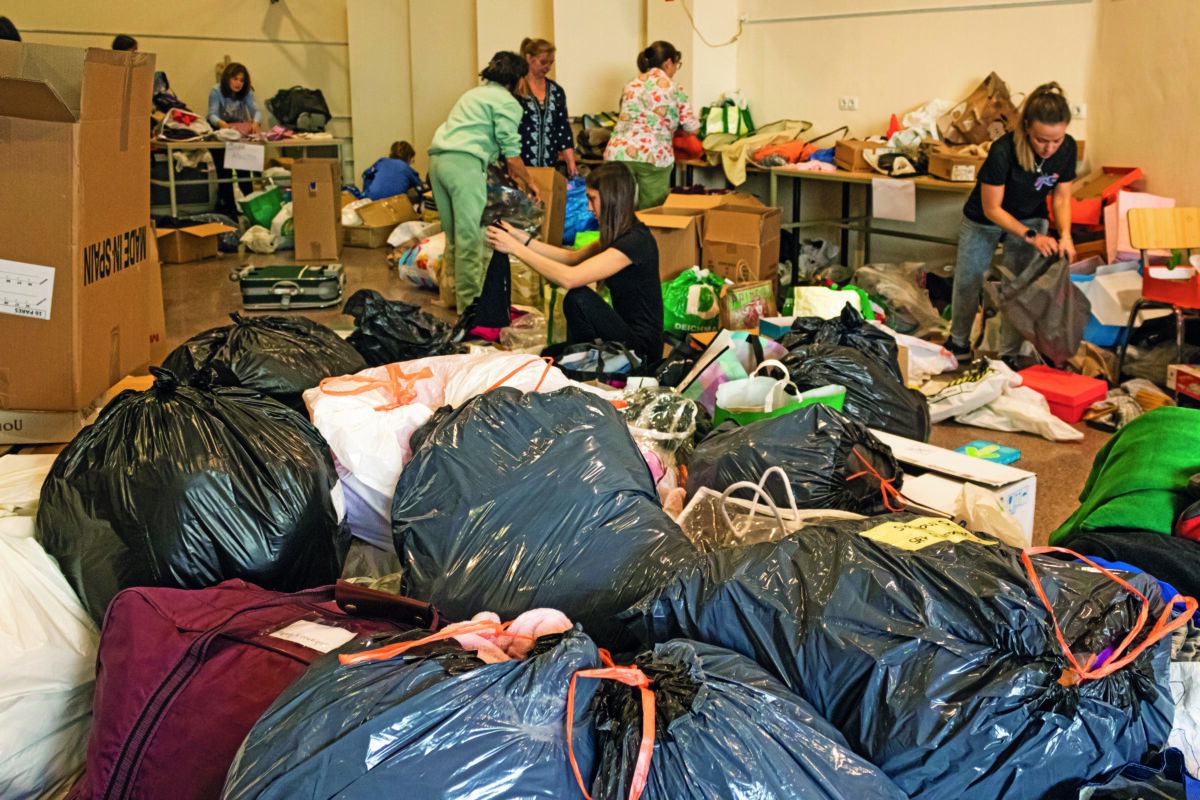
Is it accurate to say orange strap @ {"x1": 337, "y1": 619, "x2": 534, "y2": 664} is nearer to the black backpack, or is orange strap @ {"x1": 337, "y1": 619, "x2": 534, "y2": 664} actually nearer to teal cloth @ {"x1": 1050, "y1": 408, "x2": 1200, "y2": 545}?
teal cloth @ {"x1": 1050, "y1": 408, "x2": 1200, "y2": 545}

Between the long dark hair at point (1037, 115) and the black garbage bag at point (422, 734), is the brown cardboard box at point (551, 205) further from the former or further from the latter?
the black garbage bag at point (422, 734)

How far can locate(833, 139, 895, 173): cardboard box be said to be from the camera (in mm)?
5546

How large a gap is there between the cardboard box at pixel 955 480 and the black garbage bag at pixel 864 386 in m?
0.38

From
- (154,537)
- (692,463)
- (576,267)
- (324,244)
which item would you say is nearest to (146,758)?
(154,537)

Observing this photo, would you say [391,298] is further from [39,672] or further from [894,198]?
[39,672]

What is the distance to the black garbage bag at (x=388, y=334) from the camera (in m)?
2.95

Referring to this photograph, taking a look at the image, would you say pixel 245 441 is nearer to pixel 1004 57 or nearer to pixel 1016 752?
pixel 1016 752

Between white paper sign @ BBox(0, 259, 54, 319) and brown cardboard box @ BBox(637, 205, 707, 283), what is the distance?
3364 millimetres

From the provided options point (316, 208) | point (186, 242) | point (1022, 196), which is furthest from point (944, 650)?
point (186, 242)

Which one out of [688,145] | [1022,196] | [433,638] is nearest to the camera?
[433,638]

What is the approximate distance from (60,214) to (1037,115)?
347cm

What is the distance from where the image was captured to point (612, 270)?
3.61 m

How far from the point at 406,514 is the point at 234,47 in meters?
9.59

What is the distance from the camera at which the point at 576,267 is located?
11.8 feet
